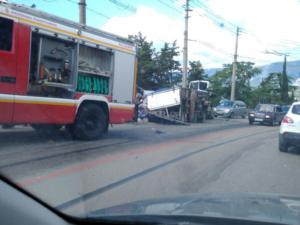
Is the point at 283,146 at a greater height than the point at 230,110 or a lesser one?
lesser

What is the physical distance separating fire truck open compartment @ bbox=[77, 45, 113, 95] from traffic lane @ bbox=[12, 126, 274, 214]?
207cm

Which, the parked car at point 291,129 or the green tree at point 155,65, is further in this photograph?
the green tree at point 155,65

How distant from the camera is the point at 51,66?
40.5ft

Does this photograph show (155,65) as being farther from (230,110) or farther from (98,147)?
(98,147)

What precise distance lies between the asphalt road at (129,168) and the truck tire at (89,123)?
0.88 feet

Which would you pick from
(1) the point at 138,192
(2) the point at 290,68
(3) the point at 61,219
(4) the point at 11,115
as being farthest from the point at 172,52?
(2) the point at 290,68

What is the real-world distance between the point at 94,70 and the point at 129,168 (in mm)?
4661

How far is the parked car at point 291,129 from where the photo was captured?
13641mm

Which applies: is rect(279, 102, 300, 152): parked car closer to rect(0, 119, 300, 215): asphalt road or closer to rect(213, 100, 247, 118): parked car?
rect(0, 119, 300, 215): asphalt road

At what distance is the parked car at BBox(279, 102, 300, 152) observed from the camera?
13.6 meters

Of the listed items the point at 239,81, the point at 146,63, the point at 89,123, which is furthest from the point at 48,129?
the point at 239,81

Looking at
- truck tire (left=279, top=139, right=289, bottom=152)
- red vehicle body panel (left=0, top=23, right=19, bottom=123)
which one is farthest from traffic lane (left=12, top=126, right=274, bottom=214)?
truck tire (left=279, top=139, right=289, bottom=152)

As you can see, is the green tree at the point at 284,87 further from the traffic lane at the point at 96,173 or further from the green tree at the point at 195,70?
the traffic lane at the point at 96,173

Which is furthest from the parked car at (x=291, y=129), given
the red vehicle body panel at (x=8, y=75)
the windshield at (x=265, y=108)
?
the windshield at (x=265, y=108)
